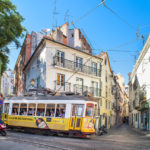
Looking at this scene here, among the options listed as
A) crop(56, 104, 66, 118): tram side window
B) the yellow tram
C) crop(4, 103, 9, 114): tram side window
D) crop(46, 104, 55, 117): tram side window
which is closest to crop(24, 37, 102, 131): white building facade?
crop(4, 103, 9, 114): tram side window

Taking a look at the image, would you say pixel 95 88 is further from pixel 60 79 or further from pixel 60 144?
pixel 60 144

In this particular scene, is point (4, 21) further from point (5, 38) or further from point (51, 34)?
point (51, 34)

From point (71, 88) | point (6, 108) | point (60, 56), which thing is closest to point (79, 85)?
point (71, 88)

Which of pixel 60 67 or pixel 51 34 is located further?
pixel 51 34

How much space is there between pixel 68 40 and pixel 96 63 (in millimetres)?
5259

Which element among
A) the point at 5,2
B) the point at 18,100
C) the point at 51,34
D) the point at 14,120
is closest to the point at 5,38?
the point at 5,2

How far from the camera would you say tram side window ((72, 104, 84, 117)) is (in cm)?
1441

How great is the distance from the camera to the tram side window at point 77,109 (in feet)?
47.3

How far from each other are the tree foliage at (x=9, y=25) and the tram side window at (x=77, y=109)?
7.78 m

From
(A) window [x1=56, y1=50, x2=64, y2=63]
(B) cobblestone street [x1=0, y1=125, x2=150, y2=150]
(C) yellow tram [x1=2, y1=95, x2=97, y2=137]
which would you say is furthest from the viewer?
(A) window [x1=56, y1=50, x2=64, y2=63]

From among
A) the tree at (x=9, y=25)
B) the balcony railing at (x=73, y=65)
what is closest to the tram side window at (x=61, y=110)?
the tree at (x=9, y=25)

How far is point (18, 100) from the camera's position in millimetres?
17141

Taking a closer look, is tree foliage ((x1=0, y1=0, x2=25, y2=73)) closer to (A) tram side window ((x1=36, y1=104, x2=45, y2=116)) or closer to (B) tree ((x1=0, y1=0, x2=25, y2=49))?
(B) tree ((x1=0, y1=0, x2=25, y2=49))

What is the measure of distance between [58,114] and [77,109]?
4.96 feet
